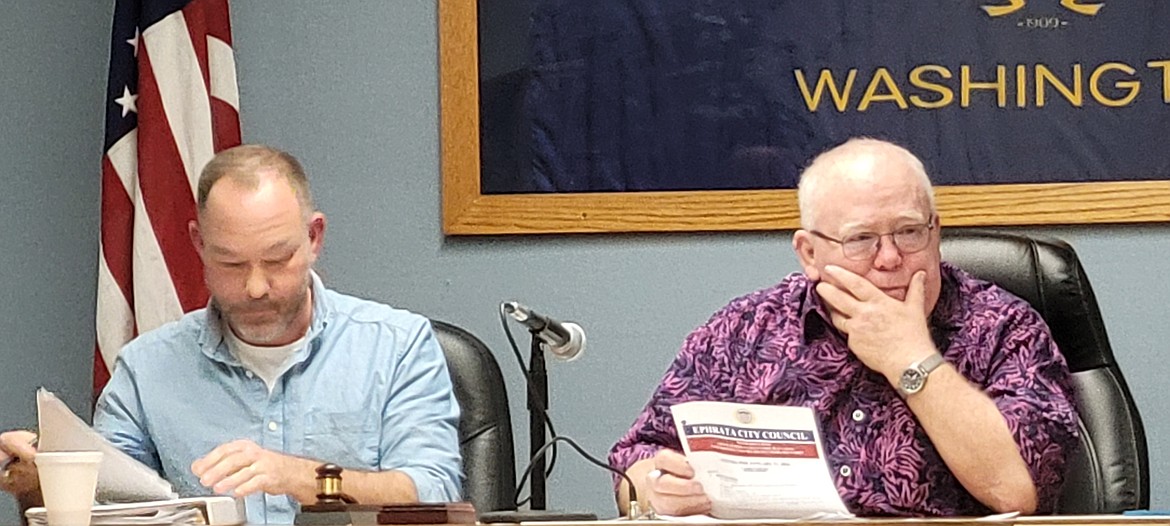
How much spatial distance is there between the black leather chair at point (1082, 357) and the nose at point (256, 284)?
100 cm

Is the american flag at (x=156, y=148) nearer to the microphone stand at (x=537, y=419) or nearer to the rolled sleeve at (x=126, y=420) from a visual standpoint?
the rolled sleeve at (x=126, y=420)

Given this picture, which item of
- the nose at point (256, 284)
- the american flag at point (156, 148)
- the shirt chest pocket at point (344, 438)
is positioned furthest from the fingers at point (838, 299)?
the american flag at point (156, 148)

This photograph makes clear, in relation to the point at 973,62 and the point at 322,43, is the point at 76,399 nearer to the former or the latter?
the point at 322,43

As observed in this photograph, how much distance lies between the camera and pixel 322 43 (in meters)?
3.25

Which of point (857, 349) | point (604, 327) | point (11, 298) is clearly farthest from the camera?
point (604, 327)

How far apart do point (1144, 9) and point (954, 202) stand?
19.2 inches

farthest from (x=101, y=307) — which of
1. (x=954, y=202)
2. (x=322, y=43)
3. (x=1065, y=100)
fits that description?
(x=1065, y=100)

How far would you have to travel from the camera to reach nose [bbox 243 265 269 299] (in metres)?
2.48

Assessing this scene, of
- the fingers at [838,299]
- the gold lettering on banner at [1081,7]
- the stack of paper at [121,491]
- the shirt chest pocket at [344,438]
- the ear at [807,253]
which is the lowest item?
the shirt chest pocket at [344,438]

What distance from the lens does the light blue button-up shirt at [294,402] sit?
8.19 feet

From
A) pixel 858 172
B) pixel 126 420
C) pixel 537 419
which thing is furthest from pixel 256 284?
pixel 858 172

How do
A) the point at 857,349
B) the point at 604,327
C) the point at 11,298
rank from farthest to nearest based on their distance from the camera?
the point at 604,327 → the point at 11,298 → the point at 857,349

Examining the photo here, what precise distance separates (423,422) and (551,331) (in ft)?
1.21

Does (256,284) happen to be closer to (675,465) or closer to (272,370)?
(272,370)
